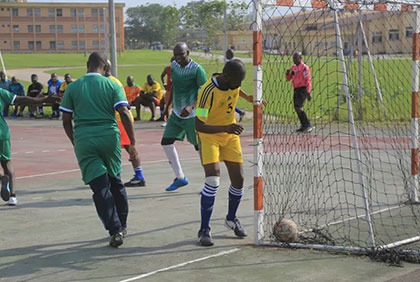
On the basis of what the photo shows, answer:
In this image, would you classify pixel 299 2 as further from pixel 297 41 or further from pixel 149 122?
pixel 149 122

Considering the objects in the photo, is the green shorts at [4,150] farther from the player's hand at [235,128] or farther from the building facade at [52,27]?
the building facade at [52,27]

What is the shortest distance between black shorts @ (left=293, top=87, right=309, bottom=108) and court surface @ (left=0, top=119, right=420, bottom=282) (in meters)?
8.01

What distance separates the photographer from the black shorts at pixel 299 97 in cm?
1961

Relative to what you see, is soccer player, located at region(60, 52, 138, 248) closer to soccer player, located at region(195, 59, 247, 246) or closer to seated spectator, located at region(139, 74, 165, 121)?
soccer player, located at region(195, 59, 247, 246)

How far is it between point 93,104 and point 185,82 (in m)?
3.16

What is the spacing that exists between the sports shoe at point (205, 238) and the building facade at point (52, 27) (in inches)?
4020

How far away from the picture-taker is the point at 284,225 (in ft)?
24.7

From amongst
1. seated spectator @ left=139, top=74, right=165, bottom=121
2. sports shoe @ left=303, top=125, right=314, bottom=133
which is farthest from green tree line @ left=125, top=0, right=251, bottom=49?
sports shoe @ left=303, top=125, right=314, bottom=133

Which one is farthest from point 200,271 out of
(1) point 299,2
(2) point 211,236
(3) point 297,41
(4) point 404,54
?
(4) point 404,54

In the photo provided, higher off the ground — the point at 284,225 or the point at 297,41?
the point at 297,41

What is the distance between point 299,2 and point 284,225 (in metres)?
2.38

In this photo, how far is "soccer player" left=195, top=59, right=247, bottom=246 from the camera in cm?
748

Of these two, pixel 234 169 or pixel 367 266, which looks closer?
pixel 367 266

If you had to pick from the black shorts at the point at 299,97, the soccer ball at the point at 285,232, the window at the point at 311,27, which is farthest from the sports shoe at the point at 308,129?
the soccer ball at the point at 285,232
